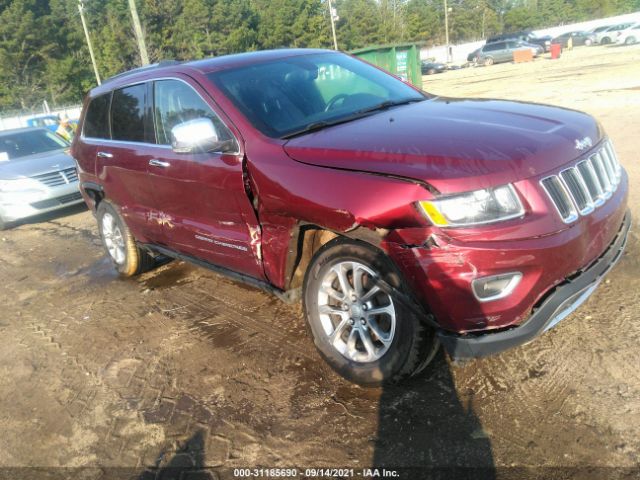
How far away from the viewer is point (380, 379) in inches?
117

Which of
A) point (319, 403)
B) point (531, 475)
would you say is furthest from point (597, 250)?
point (319, 403)

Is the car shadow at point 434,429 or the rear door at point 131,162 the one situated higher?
the rear door at point 131,162

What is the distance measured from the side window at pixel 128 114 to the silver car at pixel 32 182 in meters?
4.21

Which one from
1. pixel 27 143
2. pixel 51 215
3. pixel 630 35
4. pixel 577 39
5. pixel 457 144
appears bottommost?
pixel 577 39

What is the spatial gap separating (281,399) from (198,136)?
5.34ft

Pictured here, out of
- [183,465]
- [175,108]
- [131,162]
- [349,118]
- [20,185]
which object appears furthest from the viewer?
[20,185]

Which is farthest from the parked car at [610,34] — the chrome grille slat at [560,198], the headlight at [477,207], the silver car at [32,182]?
the headlight at [477,207]

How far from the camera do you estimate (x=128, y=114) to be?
4.71m

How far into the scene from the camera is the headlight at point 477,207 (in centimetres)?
254

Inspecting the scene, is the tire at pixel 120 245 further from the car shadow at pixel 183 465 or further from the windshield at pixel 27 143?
the windshield at pixel 27 143

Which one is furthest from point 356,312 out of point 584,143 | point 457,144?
point 584,143

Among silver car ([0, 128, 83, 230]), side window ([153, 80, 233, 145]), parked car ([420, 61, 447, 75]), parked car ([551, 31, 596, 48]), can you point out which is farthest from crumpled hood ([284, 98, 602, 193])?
parked car ([551, 31, 596, 48])

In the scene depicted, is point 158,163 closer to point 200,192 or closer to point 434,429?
point 200,192

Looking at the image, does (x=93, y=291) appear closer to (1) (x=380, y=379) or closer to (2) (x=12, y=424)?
(2) (x=12, y=424)
